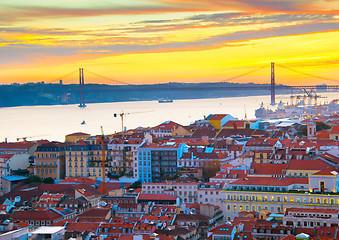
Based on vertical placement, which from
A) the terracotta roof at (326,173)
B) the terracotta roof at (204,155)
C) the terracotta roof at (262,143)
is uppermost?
the terracotta roof at (262,143)

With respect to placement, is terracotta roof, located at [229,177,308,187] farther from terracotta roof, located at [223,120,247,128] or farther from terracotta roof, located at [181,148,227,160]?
terracotta roof, located at [223,120,247,128]

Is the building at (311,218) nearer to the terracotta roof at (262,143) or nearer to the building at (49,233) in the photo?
the building at (49,233)

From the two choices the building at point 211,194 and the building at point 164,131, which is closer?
the building at point 211,194

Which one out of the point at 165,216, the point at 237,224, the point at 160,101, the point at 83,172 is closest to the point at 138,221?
the point at 165,216

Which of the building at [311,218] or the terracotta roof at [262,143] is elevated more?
the terracotta roof at [262,143]

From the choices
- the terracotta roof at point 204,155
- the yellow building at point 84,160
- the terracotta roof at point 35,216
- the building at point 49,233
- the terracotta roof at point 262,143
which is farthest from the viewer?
the yellow building at point 84,160

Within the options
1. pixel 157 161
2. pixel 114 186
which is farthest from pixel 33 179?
pixel 157 161

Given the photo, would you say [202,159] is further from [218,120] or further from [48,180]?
[218,120]

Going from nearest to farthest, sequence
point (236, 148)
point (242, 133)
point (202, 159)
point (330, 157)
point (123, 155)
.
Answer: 1. point (330, 157)
2. point (202, 159)
3. point (236, 148)
4. point (123, 155)
5. point (242, 133)

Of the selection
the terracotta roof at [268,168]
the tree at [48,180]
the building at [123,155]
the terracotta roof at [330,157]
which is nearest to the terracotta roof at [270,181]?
the terracotta roof at [268,168]
